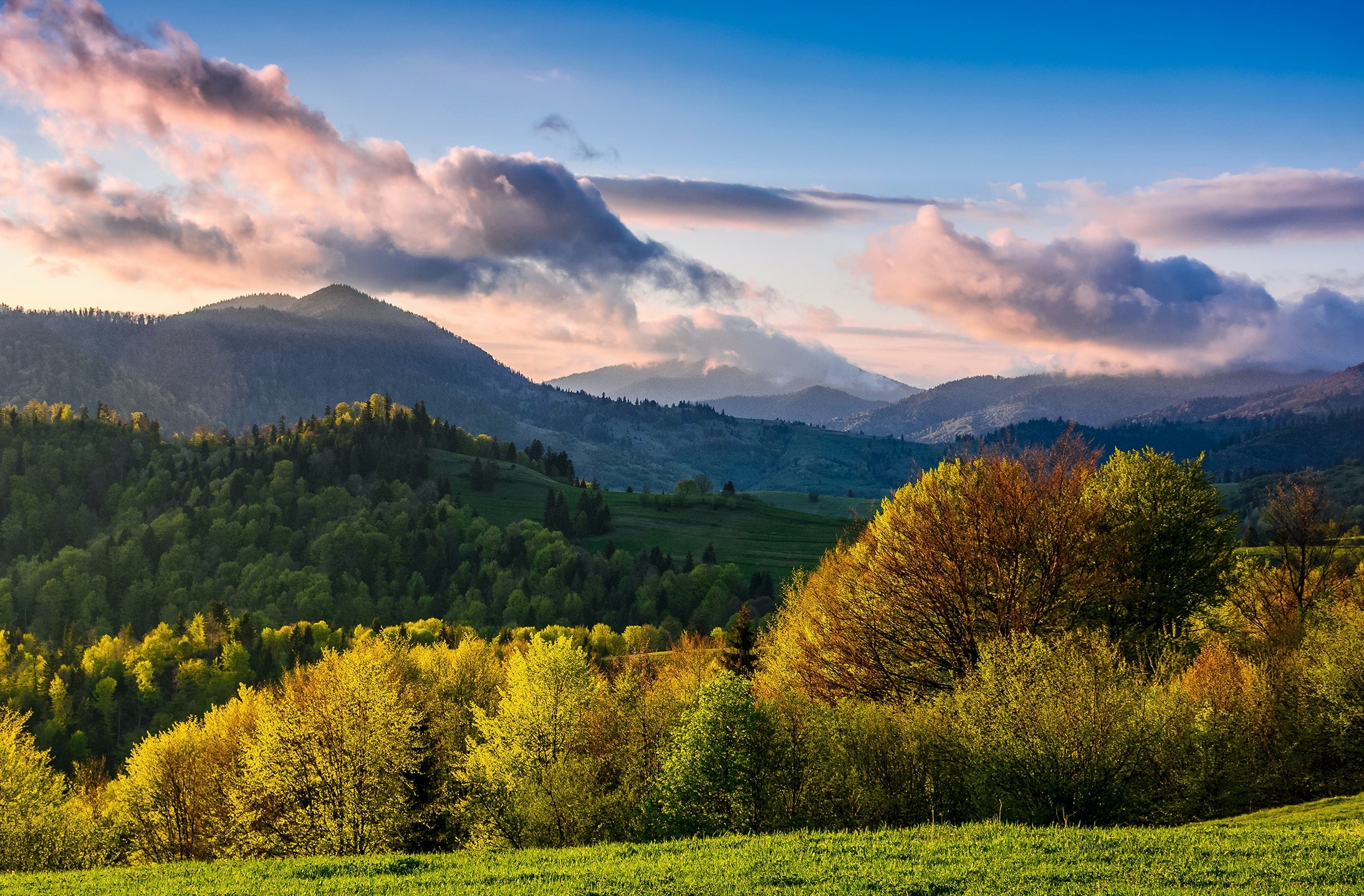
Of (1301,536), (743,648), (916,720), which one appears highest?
(1301,536)

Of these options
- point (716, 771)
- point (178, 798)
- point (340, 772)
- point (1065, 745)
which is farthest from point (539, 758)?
point (1065, 745)

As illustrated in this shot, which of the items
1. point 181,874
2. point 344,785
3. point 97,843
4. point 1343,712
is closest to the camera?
point 181,874

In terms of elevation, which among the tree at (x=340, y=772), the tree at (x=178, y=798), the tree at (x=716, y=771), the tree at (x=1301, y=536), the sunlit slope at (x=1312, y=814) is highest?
the tree at (x=1301, y=536)

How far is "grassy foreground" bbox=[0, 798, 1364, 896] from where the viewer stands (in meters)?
25.9

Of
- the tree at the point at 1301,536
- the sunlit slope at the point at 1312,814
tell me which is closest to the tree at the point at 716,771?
the sunlit slope at the point at 1312,814

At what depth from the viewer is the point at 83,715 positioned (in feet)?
642

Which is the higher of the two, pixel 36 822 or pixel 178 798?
pixel 36 822

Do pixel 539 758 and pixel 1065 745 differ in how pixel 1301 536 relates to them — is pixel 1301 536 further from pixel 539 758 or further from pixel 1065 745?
pixel 539 758

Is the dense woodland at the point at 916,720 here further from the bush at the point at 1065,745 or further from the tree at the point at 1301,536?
the tree at the point at 1301,536

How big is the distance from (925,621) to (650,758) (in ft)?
78.7

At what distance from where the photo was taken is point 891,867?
28.2 m

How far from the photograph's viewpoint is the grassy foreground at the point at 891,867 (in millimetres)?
25875

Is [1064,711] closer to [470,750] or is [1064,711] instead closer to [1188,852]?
[1188,852]

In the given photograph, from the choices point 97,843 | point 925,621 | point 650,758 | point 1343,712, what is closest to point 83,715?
point 97,843
